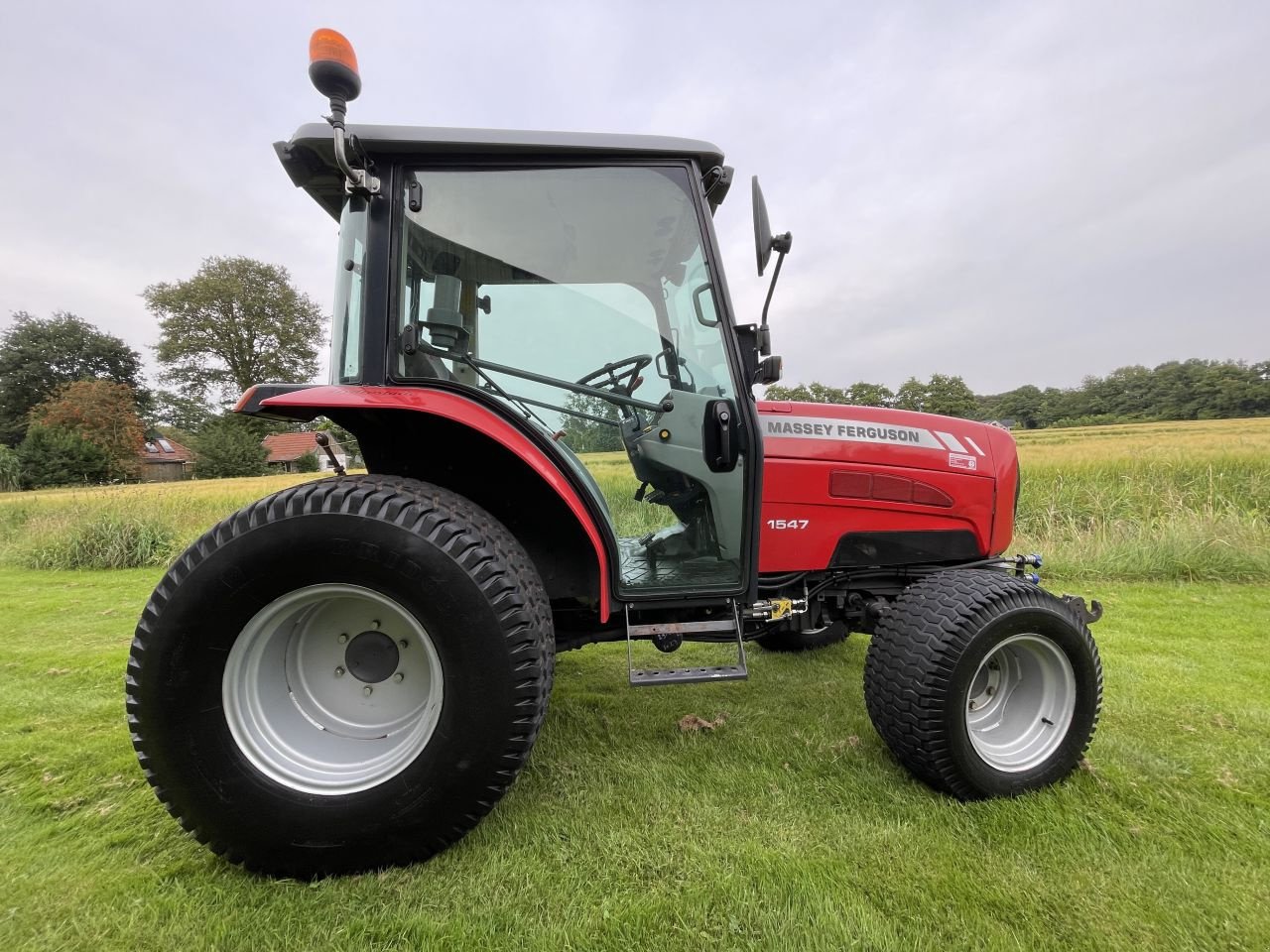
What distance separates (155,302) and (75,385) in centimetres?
643

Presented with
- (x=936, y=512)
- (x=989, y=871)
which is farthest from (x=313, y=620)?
(x=936, y=512)

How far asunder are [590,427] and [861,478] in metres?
1.09

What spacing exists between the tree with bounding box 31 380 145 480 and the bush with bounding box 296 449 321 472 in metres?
7.61

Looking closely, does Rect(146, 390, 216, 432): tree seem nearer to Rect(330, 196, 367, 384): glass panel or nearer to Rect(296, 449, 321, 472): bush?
Rect(296, 449, 321, 472): bush

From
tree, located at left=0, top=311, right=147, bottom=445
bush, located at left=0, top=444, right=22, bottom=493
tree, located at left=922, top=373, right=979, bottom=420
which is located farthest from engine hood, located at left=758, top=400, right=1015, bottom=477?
tree, located at left=0, top=311, right=147, bottom=445

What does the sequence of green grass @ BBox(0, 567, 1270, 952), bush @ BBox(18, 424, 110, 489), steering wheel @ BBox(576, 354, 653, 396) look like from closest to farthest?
1. green grass @ BBox(0, 567, 1270, 952)
2. steering wheel @ BBox(576, 354, 653, 396)
3. bush @ BBox(18, 424, 110, 489)

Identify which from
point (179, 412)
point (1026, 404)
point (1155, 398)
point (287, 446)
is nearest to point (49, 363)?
point (179, 412)

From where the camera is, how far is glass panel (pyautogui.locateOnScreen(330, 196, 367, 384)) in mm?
1808

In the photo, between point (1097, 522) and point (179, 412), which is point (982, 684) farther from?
point (179, 412)

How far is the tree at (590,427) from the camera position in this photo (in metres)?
2.01

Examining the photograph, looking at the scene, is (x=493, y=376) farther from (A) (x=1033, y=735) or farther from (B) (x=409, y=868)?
(A) (x=1033, y=735)

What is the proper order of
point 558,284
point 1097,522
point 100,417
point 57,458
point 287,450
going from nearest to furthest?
point 558,284 → point 1097,522 → point 57,458 → point 100,417 → point 287,450

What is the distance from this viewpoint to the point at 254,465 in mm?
29391

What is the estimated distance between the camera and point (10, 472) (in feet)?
75.3
